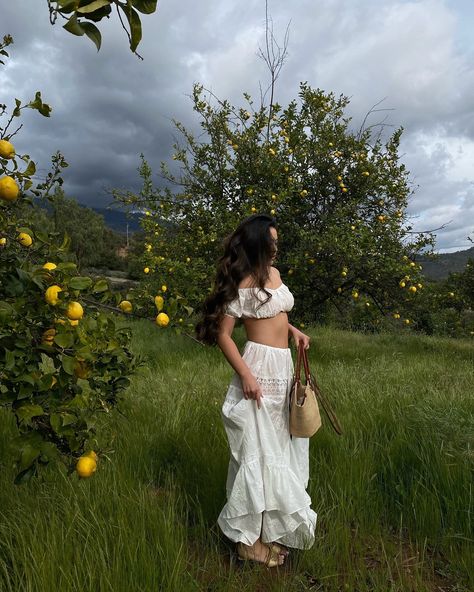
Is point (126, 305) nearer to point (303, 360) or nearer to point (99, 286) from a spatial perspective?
point (99, 286)

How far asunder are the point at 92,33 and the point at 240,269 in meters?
1.46

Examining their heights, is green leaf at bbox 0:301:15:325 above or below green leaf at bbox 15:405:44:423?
above

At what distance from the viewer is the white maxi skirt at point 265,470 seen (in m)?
2.05

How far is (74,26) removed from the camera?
83cm

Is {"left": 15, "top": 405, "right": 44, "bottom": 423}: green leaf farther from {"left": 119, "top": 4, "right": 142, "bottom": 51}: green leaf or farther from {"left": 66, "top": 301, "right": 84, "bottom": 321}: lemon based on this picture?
{"left": 119, "top": 4, "right": 142, "bottom": 51}: green leaf

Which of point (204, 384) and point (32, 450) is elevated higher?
point (32, 450)

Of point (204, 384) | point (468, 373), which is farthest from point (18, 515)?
point (468, 373)

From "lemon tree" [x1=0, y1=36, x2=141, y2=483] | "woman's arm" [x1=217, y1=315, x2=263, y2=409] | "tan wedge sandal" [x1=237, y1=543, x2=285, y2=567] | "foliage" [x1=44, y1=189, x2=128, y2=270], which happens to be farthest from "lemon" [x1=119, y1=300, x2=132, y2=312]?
"foliage" [x1=44, y1=189, x2=128, y2=270]

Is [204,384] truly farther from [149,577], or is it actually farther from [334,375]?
[149,577]

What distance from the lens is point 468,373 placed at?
190 inches

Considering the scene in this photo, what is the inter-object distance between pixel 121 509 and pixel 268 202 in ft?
14.5

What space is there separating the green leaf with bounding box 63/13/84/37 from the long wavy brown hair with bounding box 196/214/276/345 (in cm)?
147

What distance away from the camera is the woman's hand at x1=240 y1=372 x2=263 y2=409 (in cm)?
207

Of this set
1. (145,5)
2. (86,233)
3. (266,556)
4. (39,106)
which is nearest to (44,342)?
(39,106)
